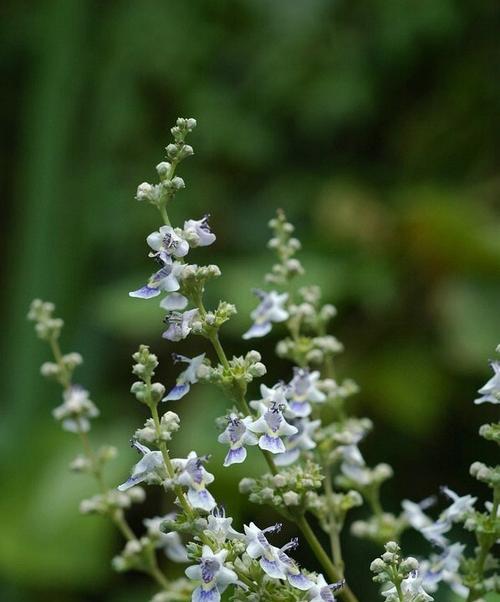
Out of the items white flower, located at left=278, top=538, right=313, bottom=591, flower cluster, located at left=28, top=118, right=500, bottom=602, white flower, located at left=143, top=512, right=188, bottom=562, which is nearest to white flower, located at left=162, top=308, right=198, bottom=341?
flower cluster, located at left=28, top=118, right=500, bottom=602

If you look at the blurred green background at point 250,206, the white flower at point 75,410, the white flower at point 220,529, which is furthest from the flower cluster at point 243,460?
the blurred green background at point 250,206

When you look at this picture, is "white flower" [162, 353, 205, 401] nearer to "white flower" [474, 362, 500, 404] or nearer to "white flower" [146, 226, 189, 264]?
"white flower" [146, 226, 189, 264]

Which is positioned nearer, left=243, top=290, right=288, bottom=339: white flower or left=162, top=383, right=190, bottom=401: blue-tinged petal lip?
left=162, top=383, right=190, bottom=401: blue-tinged petal lip

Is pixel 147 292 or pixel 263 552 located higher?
pixel 147 292

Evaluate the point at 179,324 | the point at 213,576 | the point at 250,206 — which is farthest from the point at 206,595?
the point at 250,206

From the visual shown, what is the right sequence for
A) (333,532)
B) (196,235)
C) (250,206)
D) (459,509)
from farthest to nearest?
(250,206) < (333,532) < (459,509) < (196,235)

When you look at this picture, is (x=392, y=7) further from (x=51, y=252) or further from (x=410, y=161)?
(x=51, y=252)

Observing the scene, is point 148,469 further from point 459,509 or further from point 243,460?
point 459,509
